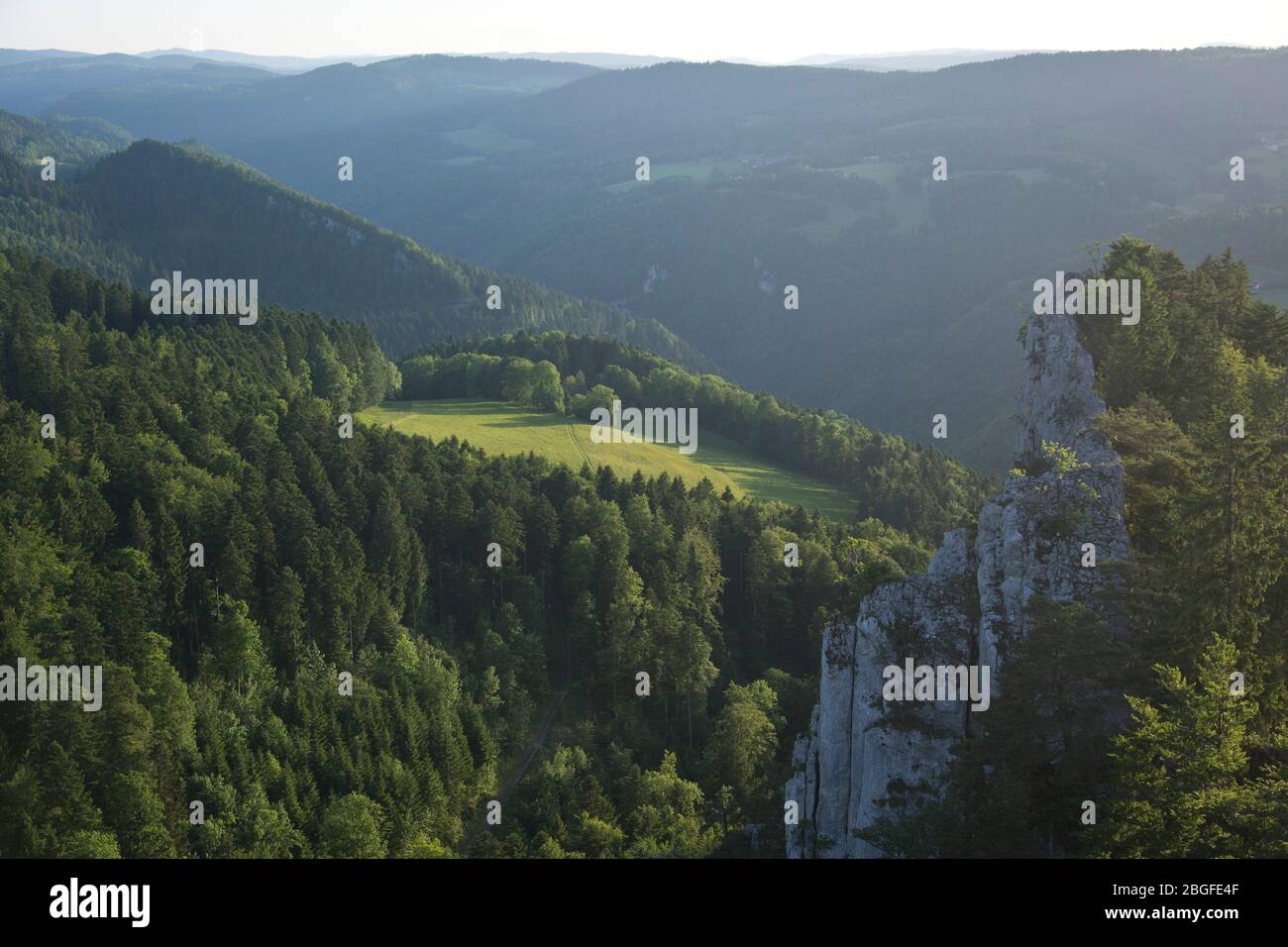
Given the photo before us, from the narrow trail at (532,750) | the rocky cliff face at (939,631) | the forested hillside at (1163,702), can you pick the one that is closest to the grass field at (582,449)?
the narrow trail at (532,750)

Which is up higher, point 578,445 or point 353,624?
point 578,445

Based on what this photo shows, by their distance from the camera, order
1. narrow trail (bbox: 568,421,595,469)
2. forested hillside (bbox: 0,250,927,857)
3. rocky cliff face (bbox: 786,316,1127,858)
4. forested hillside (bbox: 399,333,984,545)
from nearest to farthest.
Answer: rocky cliff face (bbox: 786,316,1127,858) < forested hillside (bbox: 0,250,927,857) < narrow trail (bbox: 568,421,595,469) < forested hillside (bbox: 399,333,984,545)

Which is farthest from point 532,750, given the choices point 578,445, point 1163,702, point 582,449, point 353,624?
point 1163,702

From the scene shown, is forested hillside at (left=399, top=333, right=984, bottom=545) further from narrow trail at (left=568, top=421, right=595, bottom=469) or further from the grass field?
narrow trail at (left=568, top=421, right=595, bottom=469)

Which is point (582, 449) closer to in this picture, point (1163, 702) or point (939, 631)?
point (939, 631)

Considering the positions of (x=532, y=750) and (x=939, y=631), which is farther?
(x=532, y=750)

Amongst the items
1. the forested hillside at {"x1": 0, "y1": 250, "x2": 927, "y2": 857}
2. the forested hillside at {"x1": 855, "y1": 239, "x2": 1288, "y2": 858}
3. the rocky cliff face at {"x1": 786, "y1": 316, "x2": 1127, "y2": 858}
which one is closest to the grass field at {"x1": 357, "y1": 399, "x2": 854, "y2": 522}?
the forested hillside at {"x1": 0, "y1": 250, "x2": 927, "y2": 857}
